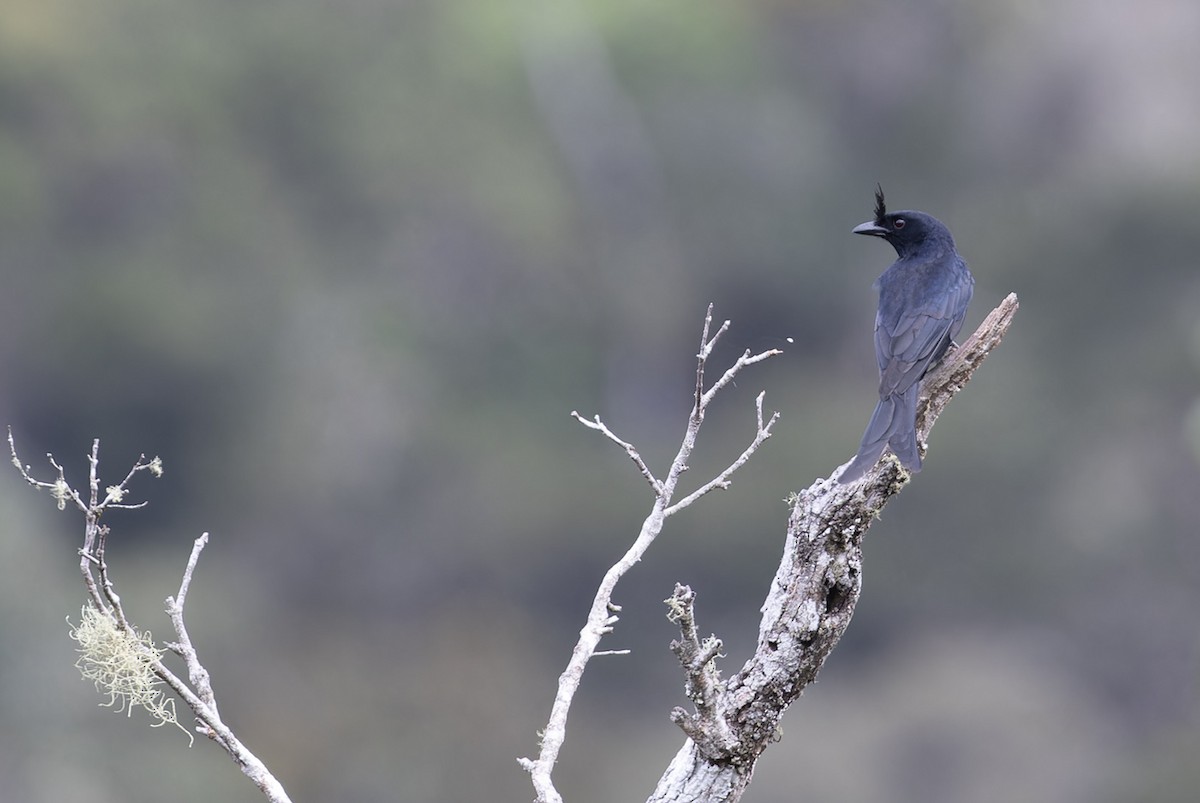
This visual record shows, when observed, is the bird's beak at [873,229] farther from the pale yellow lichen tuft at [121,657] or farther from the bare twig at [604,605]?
the pale yellow lichen tuft at [121,657]

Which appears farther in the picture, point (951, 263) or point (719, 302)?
point (719, 302)

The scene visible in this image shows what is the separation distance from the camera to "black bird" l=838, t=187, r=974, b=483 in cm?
521

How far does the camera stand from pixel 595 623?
4145 mm

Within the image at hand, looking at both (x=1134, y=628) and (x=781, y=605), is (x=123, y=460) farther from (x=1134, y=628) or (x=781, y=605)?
(x=781, y=605)

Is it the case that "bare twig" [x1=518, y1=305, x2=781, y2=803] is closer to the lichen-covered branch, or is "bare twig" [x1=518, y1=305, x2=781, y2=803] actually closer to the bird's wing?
the lichen-covered branch

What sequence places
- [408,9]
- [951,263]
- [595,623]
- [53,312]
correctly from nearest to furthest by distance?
[595,623]
[951,263]
[53,312]
[408,9]

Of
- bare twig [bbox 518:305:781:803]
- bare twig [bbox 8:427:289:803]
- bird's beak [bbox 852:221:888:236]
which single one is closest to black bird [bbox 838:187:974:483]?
bird's beak [bbox 852:221:888:236]

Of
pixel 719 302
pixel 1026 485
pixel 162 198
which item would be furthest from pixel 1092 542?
pixel 162 198

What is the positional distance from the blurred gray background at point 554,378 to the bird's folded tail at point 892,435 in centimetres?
1876

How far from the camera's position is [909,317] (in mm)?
6445

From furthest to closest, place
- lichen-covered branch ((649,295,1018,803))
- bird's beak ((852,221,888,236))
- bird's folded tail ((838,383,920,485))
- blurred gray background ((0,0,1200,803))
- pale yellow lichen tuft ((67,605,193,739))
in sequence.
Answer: blurred gray background ((0,0,1200,803))
bird's beak ((852,221,888,236))
bird's folded tail ((838,383,920,485))
lichen-covered branch ((649,295,1018,803))
pale yellow lichen tuft ((67,605,193,739))

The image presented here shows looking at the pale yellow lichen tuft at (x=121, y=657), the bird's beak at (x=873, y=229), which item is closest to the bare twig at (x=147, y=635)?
the pale yellow lichen tuft at (x=121, y=657)

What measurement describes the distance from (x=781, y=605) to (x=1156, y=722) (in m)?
24.3

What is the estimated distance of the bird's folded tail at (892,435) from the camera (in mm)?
4684
